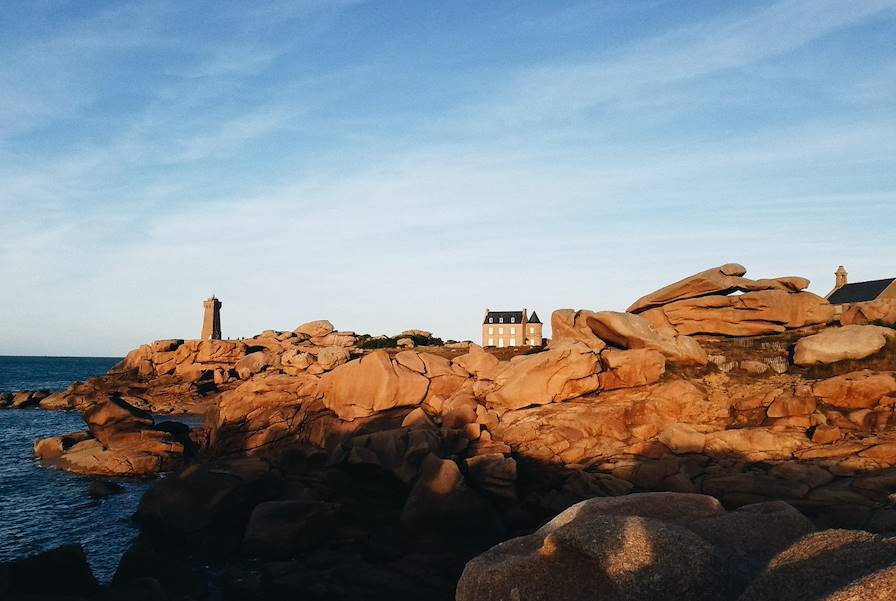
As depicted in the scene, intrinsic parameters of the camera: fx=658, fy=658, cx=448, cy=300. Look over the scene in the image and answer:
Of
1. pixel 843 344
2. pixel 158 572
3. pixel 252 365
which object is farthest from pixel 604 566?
pixel 252 365

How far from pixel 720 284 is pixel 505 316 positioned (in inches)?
2703

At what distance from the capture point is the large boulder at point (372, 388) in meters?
35.6

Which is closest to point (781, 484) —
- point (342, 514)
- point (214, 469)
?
point (342, 514)

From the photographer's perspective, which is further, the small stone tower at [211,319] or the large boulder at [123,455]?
the small stone tower at [211,319]

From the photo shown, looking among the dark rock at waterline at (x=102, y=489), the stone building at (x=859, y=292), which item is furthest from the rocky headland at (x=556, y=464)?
the stone building at (x=859, y=292)

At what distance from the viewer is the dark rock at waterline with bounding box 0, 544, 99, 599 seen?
18.8 m

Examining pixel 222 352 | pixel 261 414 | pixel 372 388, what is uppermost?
pixel 222 352

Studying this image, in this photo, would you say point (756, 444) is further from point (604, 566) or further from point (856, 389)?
point (604, 566)

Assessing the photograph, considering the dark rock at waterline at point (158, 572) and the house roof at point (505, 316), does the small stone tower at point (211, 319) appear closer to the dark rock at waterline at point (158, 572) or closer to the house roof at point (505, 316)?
the house roof at point (505, 316)

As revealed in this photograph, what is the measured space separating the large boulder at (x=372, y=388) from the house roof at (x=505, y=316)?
71.2 meters

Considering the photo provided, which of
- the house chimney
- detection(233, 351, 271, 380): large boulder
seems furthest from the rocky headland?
the house chimney

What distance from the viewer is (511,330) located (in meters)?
106

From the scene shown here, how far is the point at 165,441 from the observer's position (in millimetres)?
41438

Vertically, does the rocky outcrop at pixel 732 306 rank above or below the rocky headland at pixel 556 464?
above
